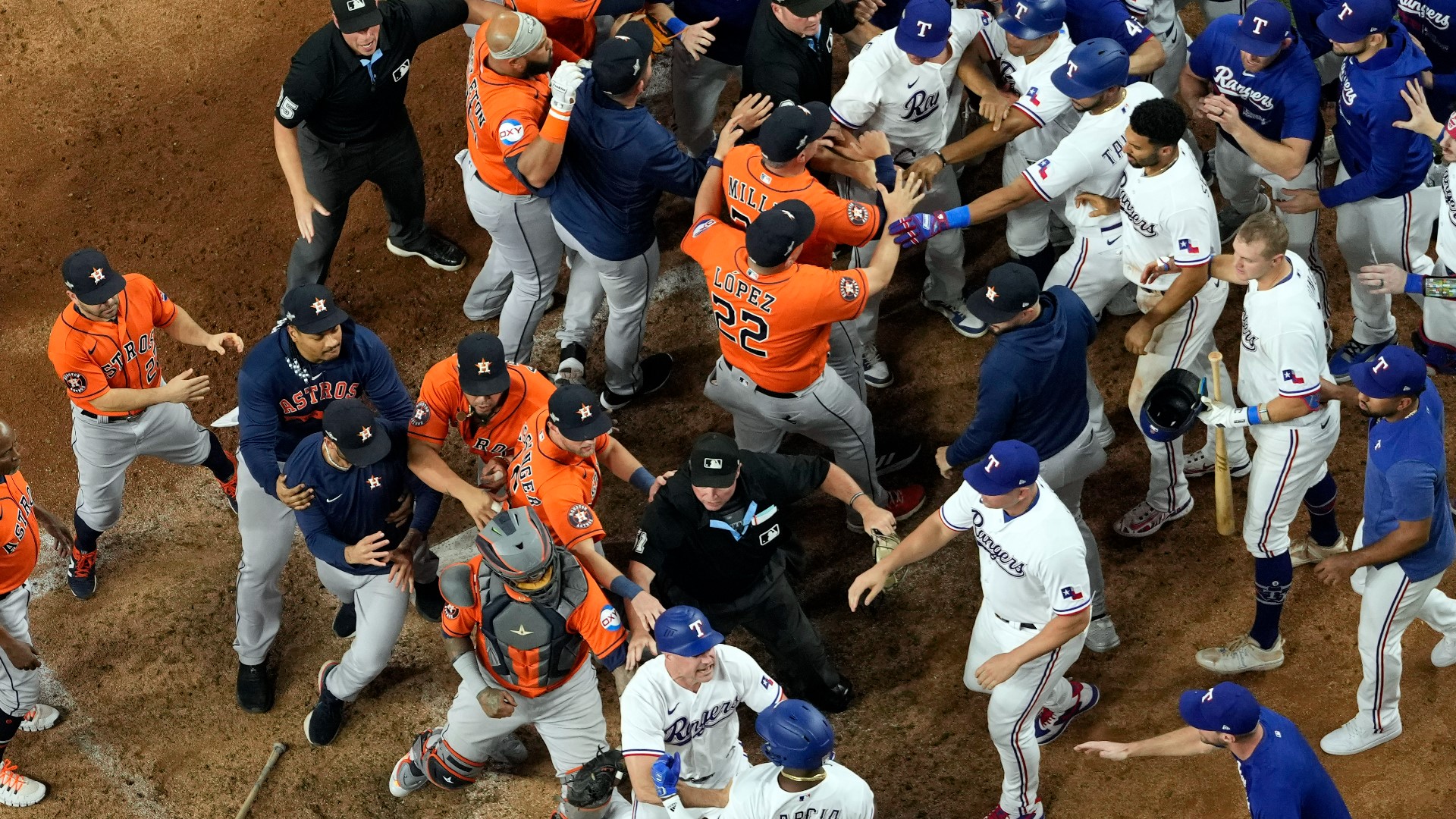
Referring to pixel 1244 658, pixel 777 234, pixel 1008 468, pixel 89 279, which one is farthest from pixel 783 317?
pixel 89 279

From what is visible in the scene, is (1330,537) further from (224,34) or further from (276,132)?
(224,34)

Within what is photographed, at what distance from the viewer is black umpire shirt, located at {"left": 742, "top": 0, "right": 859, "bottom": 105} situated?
25.0ft

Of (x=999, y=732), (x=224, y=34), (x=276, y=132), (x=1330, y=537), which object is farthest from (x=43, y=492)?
(x=1330, y=537)

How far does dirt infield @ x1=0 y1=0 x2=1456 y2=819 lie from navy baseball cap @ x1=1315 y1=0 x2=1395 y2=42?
2.01 meters

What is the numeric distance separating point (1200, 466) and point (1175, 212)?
5.80 ft

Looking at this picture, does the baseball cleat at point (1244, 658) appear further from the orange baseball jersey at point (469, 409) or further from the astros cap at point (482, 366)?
the astros cap at point (482, 366)

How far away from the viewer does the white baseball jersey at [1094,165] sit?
713 cm

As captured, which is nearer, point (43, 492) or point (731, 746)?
point (731, 746)

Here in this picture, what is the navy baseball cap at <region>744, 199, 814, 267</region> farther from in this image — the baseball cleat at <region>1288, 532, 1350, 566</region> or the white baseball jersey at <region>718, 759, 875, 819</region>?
the baseball cleat at <region>1288, 532, 1350, 566</region>

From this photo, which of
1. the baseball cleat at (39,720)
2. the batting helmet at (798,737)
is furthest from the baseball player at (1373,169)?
the baseball cleat at (39,720)

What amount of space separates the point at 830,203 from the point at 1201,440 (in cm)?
275

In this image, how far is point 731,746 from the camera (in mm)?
6242

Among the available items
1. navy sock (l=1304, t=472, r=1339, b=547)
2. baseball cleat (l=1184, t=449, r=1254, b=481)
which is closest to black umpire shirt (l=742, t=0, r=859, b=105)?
baseball cleat (l=1184, t=449, r=1254, b=481)

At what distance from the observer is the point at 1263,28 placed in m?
7.16
